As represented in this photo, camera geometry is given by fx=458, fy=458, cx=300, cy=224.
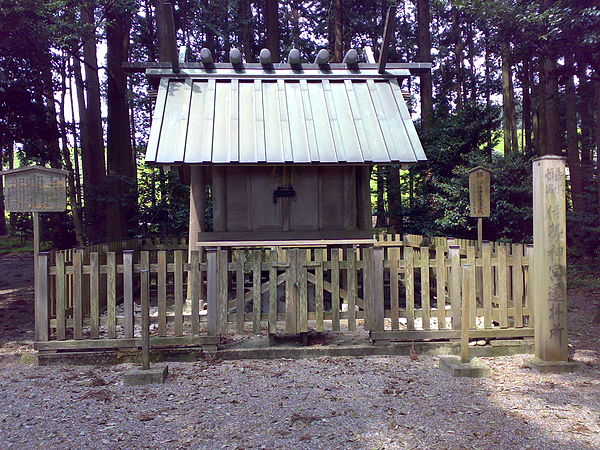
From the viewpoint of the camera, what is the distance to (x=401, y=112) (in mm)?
7797

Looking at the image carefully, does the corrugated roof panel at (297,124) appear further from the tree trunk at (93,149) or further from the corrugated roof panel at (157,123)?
the tree trunk at (93,149)

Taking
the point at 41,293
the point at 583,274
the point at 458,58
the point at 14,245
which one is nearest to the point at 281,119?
the point at 41,293

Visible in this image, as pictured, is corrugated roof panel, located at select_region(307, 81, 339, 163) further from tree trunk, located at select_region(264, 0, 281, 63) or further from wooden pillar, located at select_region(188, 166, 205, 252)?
tree trunk, located at select_region(264, 0, 281, 63)

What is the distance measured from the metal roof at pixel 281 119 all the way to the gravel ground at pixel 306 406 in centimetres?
305

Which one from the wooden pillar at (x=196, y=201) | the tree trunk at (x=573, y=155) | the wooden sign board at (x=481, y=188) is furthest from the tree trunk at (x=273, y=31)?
the wooden sign board at (x=481, y=188)

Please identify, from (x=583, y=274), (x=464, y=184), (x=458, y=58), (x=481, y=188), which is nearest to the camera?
(x=481, y=188)

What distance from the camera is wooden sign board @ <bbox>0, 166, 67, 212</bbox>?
5613 millimetres

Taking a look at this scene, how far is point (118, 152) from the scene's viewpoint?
14797mm

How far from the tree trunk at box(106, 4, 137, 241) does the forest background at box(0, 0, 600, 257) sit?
4cm

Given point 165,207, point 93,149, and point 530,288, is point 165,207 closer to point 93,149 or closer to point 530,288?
point 93,149

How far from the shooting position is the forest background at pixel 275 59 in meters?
9.77

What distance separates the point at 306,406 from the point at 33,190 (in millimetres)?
4189

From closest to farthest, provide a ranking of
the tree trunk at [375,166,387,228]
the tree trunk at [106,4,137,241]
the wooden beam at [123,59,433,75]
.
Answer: the wooden beam at [123,59,433,75] → the tree trunk at [106,4,137,241] → the tree trunk at [375,166,387,228]

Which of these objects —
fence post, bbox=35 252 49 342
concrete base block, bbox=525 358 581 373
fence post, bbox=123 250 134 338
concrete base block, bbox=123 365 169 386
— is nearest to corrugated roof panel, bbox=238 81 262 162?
fence post, bbox=123 250 134 338
